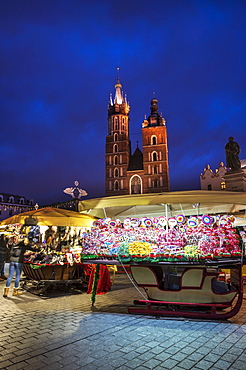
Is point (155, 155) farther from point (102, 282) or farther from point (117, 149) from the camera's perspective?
point (102, 282)

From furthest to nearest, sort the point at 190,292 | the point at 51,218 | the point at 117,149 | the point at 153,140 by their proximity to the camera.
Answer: the point at 117,149 < the point at 153,140 < the point at 51,218 < the point at 190,292

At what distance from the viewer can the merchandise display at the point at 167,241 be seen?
4.86m

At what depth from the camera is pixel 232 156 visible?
1420 centimetres

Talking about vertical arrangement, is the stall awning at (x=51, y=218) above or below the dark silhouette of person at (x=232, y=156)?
below

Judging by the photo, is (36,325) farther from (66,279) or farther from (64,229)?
(64,229)

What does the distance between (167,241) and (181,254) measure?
505 mm

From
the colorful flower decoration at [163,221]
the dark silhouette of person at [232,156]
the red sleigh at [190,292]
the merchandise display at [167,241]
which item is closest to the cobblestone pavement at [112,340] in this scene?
the red sleigh at [190,292]

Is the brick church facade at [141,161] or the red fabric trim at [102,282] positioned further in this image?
the brick church facade at [141,161]

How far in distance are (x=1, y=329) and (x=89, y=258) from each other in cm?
215

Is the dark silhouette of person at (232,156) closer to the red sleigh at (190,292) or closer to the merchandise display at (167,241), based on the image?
the merchandise display at (167,241)

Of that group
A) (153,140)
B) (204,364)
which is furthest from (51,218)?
(153,140)

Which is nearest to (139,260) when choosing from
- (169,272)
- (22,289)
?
(169,272)

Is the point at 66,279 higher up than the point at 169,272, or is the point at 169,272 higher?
the point at 169,272

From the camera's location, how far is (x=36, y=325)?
4578 mm
